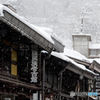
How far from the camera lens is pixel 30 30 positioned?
472 inches

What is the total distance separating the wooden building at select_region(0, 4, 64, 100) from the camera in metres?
11.0

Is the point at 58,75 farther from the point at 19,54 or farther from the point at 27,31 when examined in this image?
the point at 27,31

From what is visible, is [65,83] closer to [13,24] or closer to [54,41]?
[54,41]

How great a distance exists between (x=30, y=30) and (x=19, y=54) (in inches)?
73.5

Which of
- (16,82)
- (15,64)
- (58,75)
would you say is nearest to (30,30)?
(15,64)

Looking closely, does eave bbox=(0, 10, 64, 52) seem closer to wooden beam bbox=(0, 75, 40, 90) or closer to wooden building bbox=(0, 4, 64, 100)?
wooden building bbox=(0, 4, 64, 100)

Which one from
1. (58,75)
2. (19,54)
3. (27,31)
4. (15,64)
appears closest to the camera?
(27,31)

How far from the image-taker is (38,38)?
42.4ft

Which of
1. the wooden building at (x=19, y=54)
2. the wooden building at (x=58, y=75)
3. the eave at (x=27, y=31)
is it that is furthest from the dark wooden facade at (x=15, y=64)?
the wooden building at (x=58, y=75)

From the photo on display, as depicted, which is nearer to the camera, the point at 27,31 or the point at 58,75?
the point at 27,31

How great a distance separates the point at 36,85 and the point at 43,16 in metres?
155

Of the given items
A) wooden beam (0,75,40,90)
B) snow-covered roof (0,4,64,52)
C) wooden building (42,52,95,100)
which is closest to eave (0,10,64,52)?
snow-covered roof (0,4,64,52)

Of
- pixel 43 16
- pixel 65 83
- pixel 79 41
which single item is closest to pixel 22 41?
pixel 65 83

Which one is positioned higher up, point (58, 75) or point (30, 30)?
point (30, 30)
